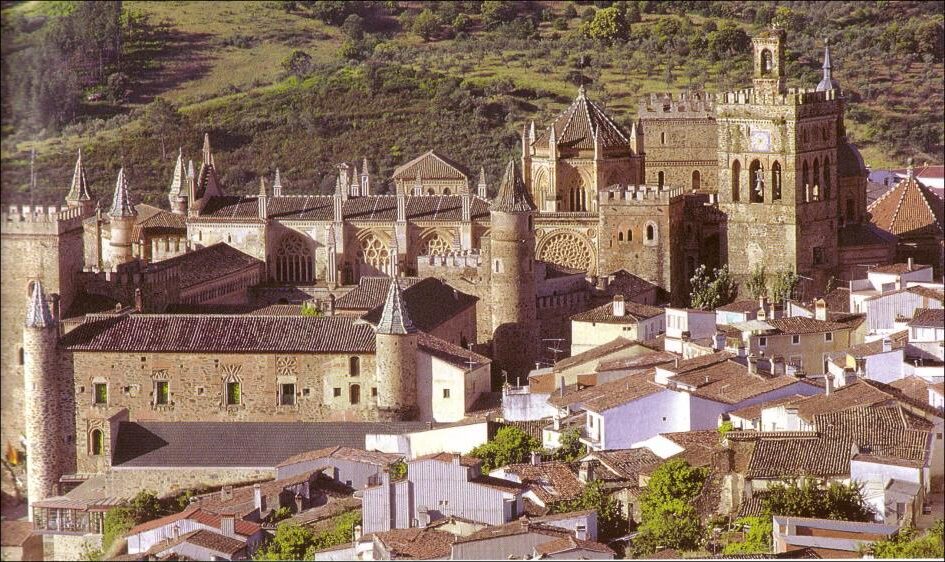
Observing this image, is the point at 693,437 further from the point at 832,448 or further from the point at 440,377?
the point at 440,377

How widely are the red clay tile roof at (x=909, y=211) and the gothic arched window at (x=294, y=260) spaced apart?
1079 cm

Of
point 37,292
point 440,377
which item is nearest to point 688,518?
point 440,377

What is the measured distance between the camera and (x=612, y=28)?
270ft

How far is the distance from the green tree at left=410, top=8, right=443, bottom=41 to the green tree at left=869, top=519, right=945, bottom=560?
5599 cm

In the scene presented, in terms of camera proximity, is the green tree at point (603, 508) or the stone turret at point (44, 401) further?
the stone turret at point (44, 401)

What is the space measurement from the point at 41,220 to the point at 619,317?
9478 millimetres

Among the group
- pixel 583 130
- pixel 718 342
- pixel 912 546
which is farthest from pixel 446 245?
pixel 912 546

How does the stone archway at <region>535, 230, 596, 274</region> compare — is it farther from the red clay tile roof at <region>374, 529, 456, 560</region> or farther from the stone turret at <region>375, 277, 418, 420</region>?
the red clay tile roof at <region>374, 529, 456, 560</region>

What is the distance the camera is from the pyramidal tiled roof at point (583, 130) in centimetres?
5462

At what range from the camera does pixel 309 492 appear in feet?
134

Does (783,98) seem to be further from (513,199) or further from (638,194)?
(513,199)

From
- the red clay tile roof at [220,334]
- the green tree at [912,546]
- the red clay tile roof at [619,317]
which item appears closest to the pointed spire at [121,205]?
the red clay tile roof at [220,334]

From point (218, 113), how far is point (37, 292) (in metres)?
37.3

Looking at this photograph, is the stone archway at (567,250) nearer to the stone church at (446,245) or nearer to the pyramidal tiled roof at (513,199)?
the stone church at (446,245)
